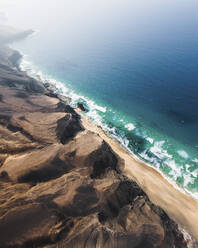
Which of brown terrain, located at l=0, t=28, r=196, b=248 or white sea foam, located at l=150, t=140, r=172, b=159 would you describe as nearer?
brown terrain, located at l=0, t=28, r=196, b=248

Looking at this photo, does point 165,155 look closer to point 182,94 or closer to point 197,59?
point 182,94

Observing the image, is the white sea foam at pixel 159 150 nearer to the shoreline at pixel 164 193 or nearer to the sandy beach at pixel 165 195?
the shoreline at pixel 164 193

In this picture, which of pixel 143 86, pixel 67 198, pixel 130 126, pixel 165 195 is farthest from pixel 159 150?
pixel 143 86

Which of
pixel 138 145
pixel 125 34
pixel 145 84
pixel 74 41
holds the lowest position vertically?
pixel 138 145

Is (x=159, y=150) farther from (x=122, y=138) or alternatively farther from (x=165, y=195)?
(x=165, y=195)

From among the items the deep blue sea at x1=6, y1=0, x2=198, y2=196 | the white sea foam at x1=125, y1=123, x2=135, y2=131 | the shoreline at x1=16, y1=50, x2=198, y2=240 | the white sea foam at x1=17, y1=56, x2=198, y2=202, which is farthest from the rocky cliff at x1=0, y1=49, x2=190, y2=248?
the white sea foam at x1=125, y1=123, x2=135, y2=131

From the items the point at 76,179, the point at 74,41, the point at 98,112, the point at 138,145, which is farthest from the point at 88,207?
the point at 74,41

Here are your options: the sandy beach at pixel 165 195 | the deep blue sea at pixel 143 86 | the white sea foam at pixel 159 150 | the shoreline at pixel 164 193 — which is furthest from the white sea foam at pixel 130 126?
the sandy beach at pixel 165 195

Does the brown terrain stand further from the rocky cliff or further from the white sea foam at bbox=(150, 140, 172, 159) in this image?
the white sea foam at bbox=(150, 140, 172, 159)
